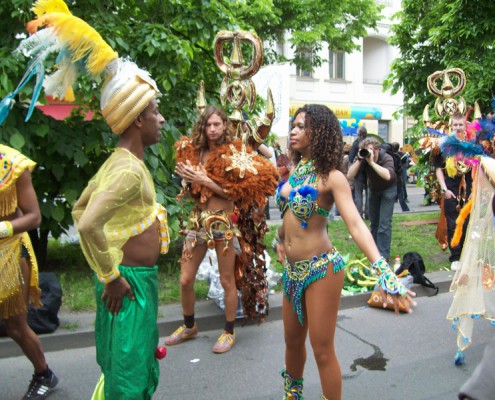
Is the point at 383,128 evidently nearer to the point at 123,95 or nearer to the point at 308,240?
the point at 308,240

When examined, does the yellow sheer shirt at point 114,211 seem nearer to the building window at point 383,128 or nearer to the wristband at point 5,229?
the wristband at point 5,229

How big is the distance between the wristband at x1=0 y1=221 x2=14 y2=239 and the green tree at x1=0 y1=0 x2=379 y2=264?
232 cm

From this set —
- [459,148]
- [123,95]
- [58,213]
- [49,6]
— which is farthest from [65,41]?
[58,213]

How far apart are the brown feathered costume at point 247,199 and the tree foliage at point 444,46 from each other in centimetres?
742

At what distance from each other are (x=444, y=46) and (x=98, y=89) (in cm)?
903

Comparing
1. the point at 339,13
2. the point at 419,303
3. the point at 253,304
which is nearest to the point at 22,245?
the point at 253,304

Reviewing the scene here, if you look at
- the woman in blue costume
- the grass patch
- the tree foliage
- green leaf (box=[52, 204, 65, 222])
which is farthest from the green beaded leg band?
the tree foliage

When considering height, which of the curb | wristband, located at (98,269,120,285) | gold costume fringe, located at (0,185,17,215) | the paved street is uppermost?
gold costume fringe, located at (0,185,17,215)

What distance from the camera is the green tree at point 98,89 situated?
558 cm

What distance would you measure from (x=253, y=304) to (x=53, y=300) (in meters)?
1.80

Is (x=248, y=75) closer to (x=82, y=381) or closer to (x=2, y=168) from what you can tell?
(x=2, y=168)

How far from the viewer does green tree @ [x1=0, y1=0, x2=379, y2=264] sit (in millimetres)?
5578

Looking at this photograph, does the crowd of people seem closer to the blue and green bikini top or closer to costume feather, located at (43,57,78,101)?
the blue and green bikini top

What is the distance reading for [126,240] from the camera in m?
2.50
